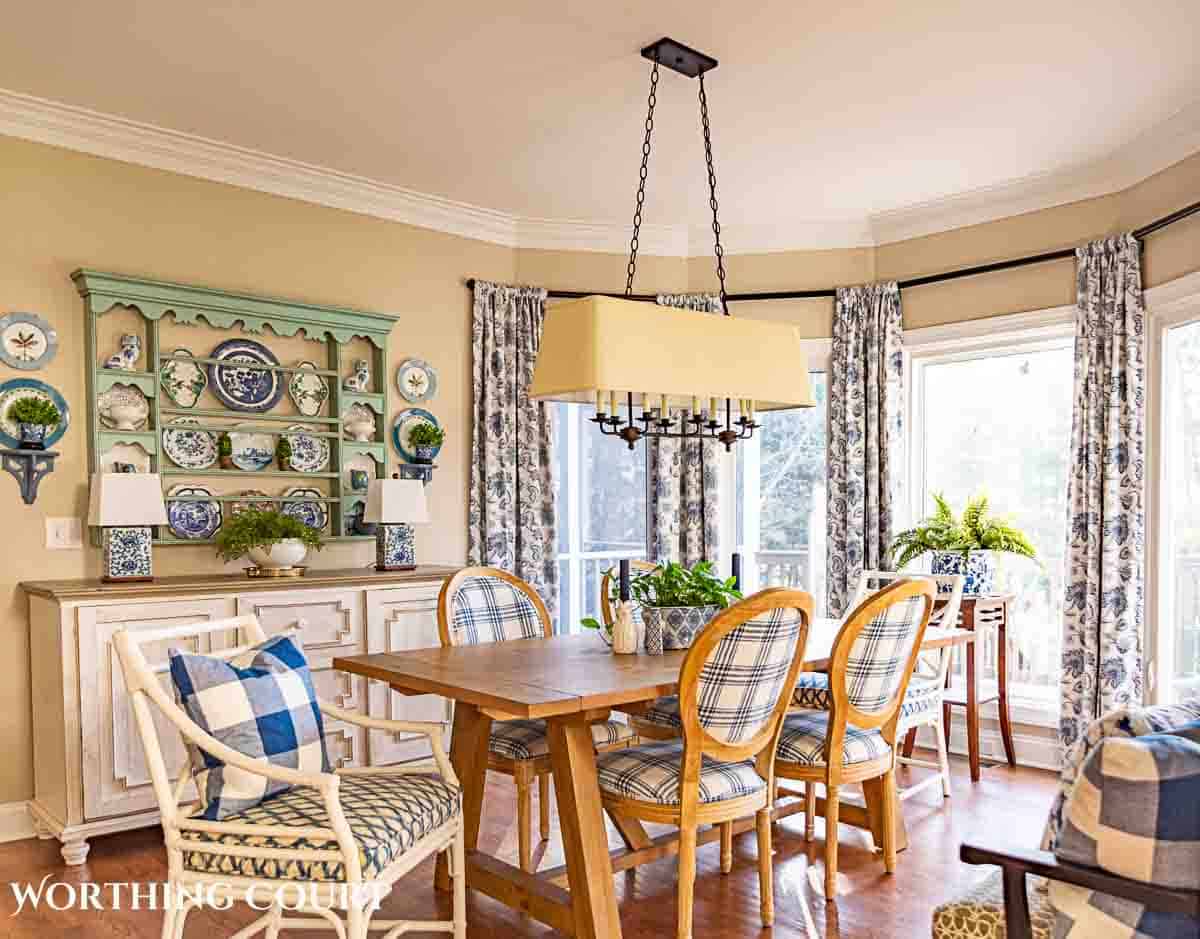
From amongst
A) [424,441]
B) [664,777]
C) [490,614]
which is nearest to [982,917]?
[664,777]

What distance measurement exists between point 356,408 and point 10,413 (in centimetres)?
149

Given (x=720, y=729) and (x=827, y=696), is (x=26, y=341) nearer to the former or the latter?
(x=720, y=729)

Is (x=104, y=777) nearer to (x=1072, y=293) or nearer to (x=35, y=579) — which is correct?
(x=35, y=579)

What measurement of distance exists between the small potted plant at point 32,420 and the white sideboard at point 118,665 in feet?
1.77

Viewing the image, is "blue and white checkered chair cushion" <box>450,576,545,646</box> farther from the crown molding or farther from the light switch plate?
the crown molding

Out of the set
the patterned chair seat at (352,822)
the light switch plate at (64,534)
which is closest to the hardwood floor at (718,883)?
the patterned chair seat at (352,822)

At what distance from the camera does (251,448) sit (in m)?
4.47

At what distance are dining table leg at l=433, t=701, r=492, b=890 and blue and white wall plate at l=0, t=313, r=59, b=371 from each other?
85.8 inches

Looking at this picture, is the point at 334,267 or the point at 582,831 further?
the point at 334,267

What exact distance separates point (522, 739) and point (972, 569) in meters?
2.47

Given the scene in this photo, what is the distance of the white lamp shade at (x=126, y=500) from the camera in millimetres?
3777

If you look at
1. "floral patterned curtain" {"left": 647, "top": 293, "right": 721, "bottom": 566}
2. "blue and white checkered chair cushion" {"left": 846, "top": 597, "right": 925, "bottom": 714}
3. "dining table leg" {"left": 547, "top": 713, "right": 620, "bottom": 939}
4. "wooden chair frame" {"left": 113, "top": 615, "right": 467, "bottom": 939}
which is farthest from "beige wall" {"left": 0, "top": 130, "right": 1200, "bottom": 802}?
"dining table leg" {"left": 547, "top": 713, "right": 620, "bottom": 939}

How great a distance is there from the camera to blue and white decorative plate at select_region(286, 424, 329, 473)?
15.0ft

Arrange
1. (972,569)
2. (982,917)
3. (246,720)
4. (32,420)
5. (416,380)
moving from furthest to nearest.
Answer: (416,380) → (972,569) → (32,420) → (246,720) → (982,917)
